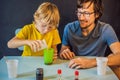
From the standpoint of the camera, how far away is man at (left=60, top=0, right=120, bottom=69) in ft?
7.61

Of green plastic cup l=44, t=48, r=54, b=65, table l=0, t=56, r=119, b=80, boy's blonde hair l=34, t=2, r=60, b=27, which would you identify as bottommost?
table l=0, t=56, r=119, b=80

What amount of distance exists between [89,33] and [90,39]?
62 millimetres

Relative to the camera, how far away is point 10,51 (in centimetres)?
281

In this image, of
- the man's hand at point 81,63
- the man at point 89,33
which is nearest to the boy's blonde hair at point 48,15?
the man at point 89,33

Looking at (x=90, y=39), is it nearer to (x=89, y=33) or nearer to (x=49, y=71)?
(x=89, y=33)

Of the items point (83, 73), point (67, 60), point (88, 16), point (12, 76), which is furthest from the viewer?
point (88, 16)

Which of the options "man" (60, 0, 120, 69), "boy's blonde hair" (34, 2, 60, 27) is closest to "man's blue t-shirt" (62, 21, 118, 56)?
"man" (60, 0, 120, 69)

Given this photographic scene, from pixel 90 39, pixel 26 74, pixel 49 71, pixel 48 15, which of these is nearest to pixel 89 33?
pixel 90 39

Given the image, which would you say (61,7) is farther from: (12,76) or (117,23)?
(12,76)

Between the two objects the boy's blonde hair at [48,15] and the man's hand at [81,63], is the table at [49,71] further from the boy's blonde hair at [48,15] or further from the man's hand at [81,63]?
the boy's blonde hair at [48,15]

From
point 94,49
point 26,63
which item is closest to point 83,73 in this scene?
point 26,63

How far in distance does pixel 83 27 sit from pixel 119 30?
0.55 metres

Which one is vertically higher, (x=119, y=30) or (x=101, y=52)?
(x=119, y=30)

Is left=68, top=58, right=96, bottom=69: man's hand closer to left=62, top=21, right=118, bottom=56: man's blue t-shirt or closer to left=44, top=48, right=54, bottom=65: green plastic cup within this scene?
left=44, top=48, right=54, bottom=65: green plastic cup
